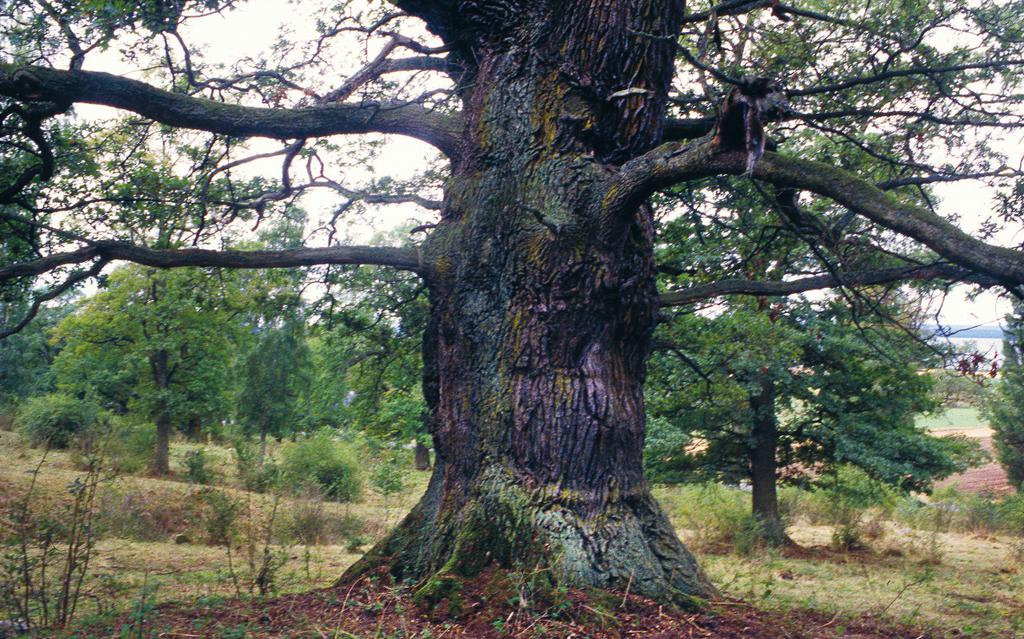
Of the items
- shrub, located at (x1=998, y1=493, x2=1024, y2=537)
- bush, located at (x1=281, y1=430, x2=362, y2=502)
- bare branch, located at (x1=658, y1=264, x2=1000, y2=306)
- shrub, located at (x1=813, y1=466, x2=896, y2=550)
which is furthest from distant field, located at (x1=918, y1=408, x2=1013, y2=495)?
bush, located at (x1=281, y1=430, x2=362, y2=502)

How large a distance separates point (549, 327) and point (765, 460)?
37.6 feet

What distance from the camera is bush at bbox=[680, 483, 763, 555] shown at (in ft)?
44.2

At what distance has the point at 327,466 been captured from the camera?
1947cm

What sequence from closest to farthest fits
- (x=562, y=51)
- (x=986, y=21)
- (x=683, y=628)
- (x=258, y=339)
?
(x=683, y=628) < (x=562, y=51) < (x=986, y=21) < (x=258, y=339)

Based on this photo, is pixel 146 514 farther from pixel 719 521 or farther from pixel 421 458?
pixel 421 458

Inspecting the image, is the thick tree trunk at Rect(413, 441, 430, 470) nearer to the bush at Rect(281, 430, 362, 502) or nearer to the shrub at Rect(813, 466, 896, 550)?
the bush at Rect(281, 430, 362, 502)

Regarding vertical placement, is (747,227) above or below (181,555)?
above

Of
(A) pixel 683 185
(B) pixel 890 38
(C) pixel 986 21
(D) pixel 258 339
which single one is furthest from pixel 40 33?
(D) pixel 258 339

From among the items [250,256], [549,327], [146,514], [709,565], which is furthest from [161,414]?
[549,327]

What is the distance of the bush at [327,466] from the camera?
19016 mm

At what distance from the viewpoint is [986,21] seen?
7.63 m

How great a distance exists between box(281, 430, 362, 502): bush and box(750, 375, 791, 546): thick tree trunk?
32.4 feet

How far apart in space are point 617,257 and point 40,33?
6010 mm

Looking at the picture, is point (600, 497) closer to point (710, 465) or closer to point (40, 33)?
point (40, 33)
